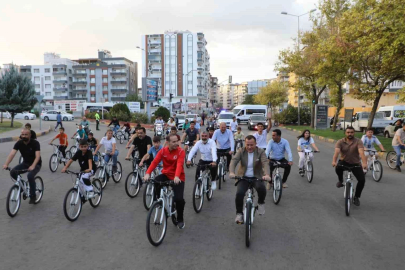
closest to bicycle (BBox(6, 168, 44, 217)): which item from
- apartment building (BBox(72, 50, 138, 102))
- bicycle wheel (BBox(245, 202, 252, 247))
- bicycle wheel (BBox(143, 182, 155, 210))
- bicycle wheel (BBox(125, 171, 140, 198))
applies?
bicycle wheel (BBox(125, 171, 140, 198))

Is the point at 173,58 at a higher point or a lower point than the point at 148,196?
higher

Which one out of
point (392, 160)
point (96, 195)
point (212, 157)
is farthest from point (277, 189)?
point (392, 160)

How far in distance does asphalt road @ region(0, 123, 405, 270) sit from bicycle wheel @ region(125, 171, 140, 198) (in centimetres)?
Result: 18

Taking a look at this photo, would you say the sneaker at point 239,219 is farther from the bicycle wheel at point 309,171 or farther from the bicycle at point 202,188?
the bicycle wheel at point 309,171

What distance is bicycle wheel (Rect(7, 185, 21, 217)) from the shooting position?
655 cm

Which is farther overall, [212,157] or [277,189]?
[212,157]

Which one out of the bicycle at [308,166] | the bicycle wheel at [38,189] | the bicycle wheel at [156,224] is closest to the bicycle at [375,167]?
the bicycle at [308,166]

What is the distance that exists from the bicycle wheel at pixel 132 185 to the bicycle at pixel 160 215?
8.75 ft

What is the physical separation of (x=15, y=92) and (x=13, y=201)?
29782 mm

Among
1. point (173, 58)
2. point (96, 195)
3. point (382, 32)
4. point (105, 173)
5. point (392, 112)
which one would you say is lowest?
point (96, 195)

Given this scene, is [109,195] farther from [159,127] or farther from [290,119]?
[290,119]

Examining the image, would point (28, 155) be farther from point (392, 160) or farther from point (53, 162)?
point (392, 160)

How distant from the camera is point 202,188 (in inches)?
292

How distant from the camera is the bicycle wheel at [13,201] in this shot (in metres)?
6.55
